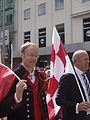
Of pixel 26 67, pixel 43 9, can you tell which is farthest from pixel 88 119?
pixel 43 9

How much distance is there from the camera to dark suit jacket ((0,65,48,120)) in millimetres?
2711

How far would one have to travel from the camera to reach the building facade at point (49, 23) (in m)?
24.1

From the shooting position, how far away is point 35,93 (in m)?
3.11

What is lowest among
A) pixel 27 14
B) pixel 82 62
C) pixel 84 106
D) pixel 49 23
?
A: pixel 84 106

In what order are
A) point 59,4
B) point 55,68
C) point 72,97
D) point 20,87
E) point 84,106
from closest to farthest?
point 20,87, point 84,106, point 72,97, point 55,68, point 59,4

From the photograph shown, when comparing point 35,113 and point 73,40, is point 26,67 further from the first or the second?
point 73,40

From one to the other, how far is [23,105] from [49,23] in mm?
25452

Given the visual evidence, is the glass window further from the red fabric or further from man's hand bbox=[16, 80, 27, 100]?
man's hand bbox=[16, 80, 27, 100]

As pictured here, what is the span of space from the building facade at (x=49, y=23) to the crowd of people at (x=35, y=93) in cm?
1811

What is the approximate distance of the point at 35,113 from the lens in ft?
10.00

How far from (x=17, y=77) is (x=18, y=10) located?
30.2 meters

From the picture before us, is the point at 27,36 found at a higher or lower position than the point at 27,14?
lower

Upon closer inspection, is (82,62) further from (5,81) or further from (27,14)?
(27,14)

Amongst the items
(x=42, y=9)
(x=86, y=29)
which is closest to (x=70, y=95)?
(x=86, y=29)
